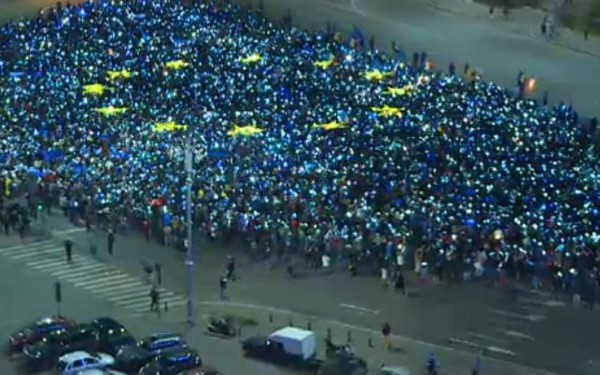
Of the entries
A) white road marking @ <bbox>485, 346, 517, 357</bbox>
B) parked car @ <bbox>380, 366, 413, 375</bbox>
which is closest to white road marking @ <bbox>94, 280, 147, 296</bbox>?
parked car @ <bbox>380, 366, 413, 375</bbox>

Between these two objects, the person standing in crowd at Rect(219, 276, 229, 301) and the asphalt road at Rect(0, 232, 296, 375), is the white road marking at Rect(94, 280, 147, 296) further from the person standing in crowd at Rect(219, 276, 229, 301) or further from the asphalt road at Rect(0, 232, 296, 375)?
the person standing in crowd at Rect(219, 276, 229, 301)

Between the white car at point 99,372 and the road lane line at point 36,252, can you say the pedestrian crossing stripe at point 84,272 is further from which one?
the white car at point 99,372

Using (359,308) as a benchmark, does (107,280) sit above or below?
above

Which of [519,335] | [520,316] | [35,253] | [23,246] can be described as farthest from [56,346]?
[520,316]

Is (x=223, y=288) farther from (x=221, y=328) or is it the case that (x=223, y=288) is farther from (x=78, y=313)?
(x=78, y=313)

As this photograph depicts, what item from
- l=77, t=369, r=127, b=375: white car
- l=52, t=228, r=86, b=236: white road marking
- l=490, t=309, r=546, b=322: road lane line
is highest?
l=52, t=228, r=86, b=236: white road marking

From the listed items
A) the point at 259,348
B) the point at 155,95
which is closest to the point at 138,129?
the point at 155,95

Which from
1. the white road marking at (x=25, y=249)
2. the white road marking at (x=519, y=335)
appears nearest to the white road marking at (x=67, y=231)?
the white road marking at (x=25, y=249)
